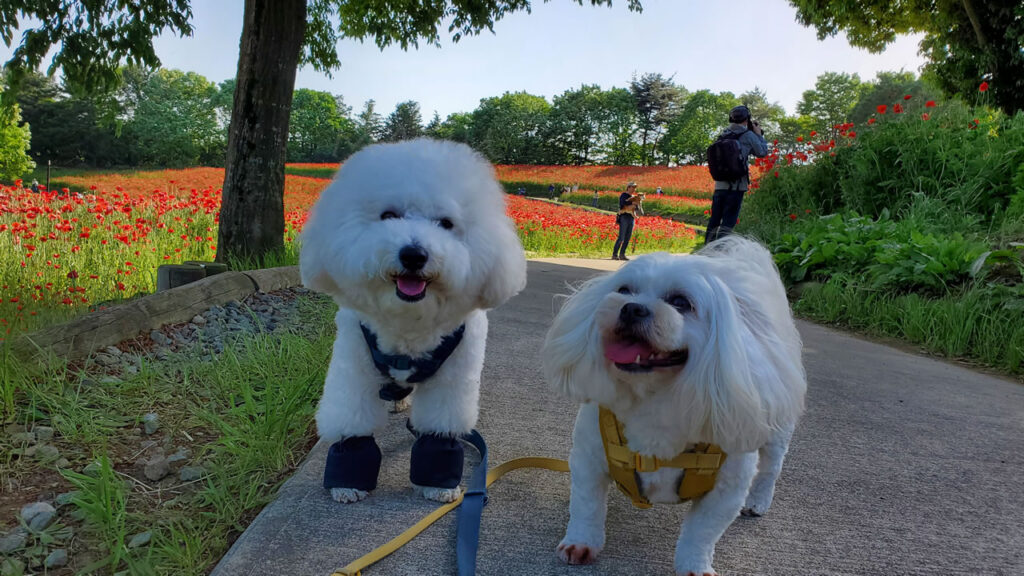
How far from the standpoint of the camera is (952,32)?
1244 centimetres

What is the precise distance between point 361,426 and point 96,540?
0.84 meters

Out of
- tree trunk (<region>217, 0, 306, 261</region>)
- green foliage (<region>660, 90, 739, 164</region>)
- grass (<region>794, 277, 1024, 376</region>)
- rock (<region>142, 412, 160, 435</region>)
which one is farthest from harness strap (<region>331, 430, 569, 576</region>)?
green foliage (<region>660, 90, 739, 164</region>)

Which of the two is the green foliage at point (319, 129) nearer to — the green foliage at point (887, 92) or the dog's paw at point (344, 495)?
the green foliage at point (887, 92)

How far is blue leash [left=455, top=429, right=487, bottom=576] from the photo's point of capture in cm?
166

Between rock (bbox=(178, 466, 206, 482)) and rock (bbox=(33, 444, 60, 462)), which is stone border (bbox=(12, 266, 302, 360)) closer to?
rock (bbox=(33, 444, 60, 462))

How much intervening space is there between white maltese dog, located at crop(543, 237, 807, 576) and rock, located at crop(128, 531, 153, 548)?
128cm

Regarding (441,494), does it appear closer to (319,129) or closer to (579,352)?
(579,352)

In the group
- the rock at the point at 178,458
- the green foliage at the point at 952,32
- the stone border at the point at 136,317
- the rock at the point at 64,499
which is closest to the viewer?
the rock at the point at 64,499

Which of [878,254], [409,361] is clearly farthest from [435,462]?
[878,254]

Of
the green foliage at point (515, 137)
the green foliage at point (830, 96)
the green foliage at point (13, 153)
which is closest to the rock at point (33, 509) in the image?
the green foliage at point (13, 153)

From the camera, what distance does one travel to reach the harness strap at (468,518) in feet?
5.37

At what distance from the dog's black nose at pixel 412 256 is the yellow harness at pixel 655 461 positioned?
0.73m

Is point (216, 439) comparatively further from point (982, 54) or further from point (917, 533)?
point (982, 54)

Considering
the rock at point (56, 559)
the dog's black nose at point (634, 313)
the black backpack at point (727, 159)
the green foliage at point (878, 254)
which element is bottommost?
the rock at point (56, 559)
